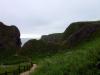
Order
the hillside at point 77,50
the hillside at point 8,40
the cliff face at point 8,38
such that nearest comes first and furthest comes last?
the hillside at point 77,50 → the hillside at point 8,40 → the cliff face at point 8,38

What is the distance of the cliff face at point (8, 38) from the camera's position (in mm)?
140988

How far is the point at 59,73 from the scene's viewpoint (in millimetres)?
28812

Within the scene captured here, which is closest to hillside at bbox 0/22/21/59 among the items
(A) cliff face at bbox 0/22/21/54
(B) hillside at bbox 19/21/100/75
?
(A) cliff face at bbox 0/22/21/54

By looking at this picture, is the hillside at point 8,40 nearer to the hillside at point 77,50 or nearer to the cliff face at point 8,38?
the cliff face at point 8,38

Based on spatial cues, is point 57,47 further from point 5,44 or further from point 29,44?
point 5,44

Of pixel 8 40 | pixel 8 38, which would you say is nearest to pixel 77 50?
pixel 8 40

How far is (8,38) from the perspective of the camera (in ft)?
479

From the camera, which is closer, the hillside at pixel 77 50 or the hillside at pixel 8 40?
the hillside at pixel 77 50

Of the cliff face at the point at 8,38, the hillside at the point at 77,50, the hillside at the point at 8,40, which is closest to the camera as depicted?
the hillside at the point at 77,50

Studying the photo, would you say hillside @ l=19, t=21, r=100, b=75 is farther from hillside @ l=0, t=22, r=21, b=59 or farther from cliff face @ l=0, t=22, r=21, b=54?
cliff face @ l=0, t=22, r=21, b=54

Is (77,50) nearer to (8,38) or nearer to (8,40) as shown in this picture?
(8,40)

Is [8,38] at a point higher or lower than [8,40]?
higher

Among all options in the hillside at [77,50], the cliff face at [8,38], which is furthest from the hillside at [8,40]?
the hillside at [77,50]

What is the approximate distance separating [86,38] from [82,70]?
334 ft
